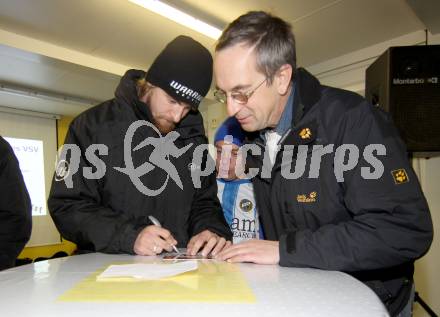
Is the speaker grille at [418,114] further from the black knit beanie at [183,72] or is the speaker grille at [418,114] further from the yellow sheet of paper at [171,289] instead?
the yellow sheet of paper at [171,289]

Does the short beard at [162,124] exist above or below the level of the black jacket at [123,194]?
above

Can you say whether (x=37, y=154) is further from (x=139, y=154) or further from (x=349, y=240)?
(x=349, y=240)

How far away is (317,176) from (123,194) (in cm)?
67

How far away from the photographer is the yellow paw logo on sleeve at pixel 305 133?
1044mm

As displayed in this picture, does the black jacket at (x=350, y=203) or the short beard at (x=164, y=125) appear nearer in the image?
the black jacket at (x=350, y=203)

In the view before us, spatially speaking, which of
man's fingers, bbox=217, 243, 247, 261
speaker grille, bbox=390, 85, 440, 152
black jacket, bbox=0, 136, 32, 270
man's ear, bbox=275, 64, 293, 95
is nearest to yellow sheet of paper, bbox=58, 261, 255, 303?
man's fingers, bbox=217, 243, 247, 261

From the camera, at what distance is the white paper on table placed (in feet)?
2.58

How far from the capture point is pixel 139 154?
4.45 ft

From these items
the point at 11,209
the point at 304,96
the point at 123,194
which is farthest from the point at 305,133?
the point at 11,209

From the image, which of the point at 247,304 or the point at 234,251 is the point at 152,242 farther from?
the point at 247,304

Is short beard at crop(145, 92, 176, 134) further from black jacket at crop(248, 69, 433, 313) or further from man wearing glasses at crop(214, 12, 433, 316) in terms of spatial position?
black jacket at crop(248, 69, 433, 313)

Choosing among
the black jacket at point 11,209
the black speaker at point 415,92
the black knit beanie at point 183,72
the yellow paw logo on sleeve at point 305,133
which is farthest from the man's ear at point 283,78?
the black speaker at point 415,92

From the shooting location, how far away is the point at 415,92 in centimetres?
257

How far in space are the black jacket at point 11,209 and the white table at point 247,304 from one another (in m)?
0.79
